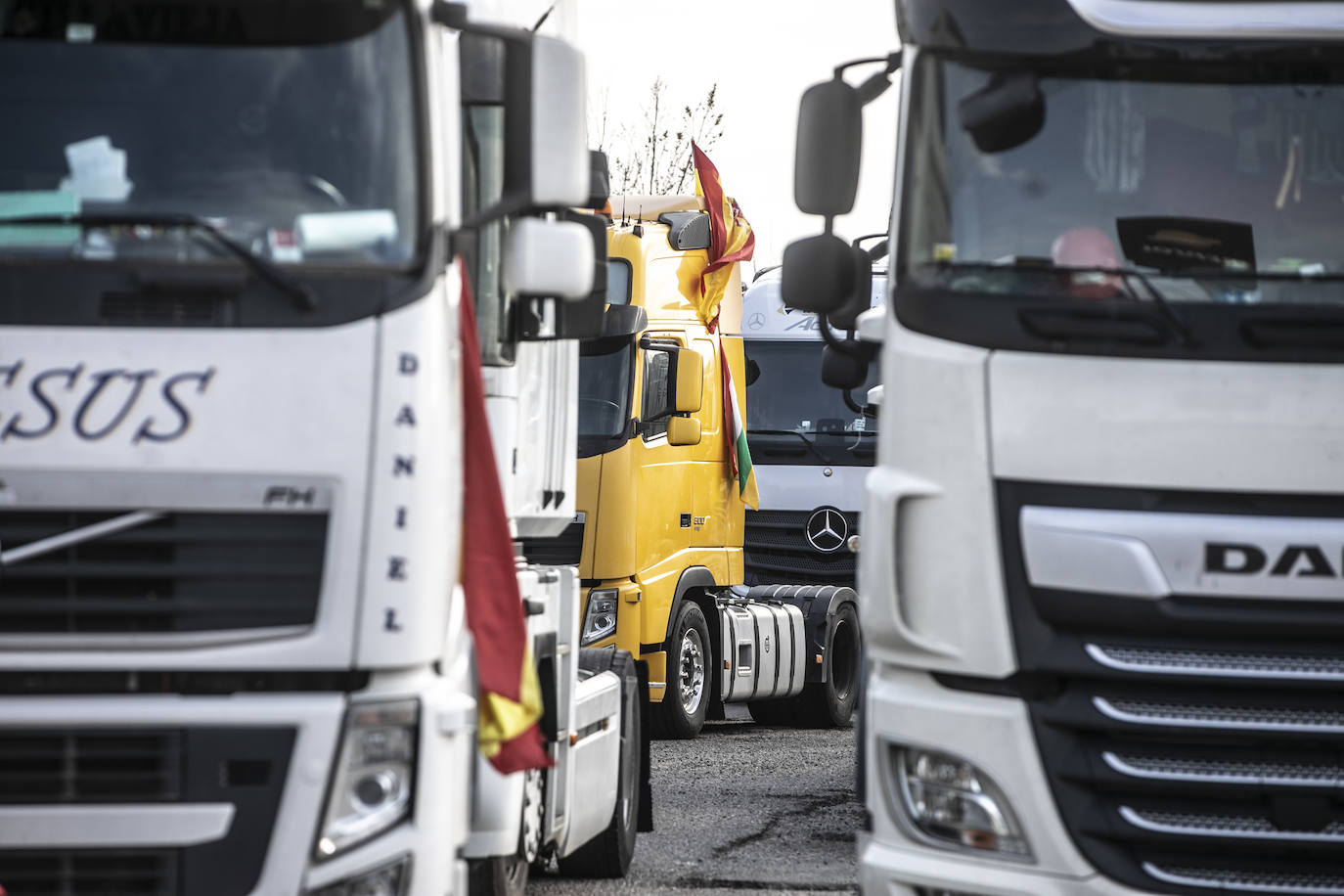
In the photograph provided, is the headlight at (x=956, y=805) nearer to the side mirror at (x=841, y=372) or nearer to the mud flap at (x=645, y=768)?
the side mirror at (x=841, y=372)

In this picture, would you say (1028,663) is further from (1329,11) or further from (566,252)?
(1329,11)

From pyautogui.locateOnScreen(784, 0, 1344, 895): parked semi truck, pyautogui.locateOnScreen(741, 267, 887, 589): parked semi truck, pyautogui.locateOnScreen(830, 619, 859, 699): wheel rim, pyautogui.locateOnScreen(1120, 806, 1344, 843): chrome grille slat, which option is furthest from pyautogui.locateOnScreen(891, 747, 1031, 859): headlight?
pyautogui.locateOnScreen(741, 267, 887, 589): parked semi truck

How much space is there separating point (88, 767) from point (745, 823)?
572 cm

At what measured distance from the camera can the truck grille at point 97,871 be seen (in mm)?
4402

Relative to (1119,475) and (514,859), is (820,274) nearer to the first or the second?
(1119,475)

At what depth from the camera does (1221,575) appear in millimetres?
4699

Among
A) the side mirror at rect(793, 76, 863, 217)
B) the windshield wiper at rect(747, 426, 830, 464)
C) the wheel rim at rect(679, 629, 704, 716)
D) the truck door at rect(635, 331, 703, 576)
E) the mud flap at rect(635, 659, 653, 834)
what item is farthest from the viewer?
the windshield wiper at rect(747, 426, 830, 464)

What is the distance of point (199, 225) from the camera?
459cm

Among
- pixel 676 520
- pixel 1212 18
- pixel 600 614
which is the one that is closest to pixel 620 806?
pixel 600 614

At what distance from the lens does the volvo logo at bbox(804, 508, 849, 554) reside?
16203 millimetres

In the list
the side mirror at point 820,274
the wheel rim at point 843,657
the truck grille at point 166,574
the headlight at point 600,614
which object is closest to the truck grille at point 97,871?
the truck grille at point 166,574

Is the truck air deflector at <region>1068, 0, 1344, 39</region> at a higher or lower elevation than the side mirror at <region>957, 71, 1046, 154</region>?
higher

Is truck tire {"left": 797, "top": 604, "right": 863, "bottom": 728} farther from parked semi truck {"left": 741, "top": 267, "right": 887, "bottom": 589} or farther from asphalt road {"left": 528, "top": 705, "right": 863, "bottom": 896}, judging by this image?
asphalt road {"left": 528, "top": 705, "right": 863, "bottom": 896}

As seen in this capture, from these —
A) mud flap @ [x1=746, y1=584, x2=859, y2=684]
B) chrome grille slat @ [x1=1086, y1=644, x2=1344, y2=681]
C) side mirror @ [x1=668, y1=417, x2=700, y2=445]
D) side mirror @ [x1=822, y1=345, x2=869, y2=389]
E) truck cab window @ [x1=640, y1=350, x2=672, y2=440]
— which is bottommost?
mud flap @ [x1=746, y1=584, x2=859, y2=684]
